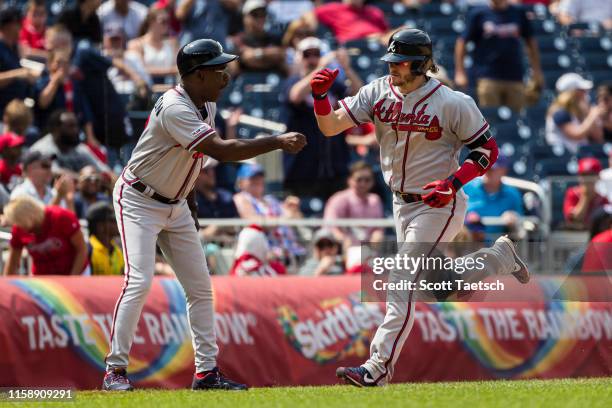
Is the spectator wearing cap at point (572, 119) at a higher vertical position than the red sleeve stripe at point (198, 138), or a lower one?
lower

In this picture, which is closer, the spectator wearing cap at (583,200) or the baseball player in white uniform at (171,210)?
the baseball player in white uniform at (171,210)

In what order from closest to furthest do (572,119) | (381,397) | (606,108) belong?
(381,397)
(572,119)
(606,108)

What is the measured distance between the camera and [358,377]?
24.9 ft

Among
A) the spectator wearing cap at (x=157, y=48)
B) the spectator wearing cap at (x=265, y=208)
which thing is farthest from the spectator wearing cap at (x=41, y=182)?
the spectator wearing cap at (x=157, y=48)

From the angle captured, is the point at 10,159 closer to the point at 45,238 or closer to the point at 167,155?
the point at 45,238

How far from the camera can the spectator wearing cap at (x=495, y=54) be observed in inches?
607

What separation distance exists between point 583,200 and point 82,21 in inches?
219

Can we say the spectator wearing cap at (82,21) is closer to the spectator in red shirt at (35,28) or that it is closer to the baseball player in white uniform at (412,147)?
the spectator in red shirt at (35,28)

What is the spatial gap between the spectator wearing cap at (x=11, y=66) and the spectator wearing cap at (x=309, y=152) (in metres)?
2.69

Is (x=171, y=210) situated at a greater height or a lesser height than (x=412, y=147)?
lesser

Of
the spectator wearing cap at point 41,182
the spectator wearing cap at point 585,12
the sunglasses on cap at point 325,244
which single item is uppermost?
the spectator wearing cap at point 585,12

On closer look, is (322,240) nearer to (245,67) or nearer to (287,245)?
(287,245)

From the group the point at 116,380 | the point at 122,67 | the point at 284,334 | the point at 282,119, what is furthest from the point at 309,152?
the point at 116,380

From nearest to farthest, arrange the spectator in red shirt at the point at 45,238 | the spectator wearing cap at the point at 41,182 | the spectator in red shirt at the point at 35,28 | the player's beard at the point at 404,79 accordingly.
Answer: the player's beard at the point at 404,79 < the spectator in red shirt at the point at 45,238 < the spectator wearing cap at the point at 41,182 < the spectator in red shirt at the point at 35,28
